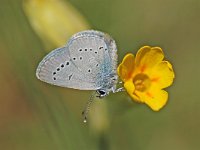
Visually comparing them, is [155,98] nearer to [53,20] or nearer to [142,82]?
[142,82]

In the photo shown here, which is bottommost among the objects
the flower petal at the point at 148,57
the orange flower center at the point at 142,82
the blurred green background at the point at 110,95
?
the blurred green background at the point at 110,95

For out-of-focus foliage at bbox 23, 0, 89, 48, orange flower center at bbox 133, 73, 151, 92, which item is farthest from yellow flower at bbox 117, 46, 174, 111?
out-of-focus foliage at bbox 23, 0, 89, 48

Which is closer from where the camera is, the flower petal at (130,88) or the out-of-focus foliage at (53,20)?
the flower petal at (130,88)

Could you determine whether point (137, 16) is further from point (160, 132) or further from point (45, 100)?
point (45, 100)

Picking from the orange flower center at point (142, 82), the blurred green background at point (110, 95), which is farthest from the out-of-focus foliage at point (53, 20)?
the orange flower center at point (142, 82)

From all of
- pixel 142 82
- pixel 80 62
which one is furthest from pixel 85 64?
pixel 142 82

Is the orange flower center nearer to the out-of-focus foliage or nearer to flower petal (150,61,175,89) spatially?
flower petal (150,61,175,89)

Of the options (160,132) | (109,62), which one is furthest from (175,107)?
(109,62)

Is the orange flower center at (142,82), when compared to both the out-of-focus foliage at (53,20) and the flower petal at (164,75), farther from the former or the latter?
the out-of-focus foliage at (53,20)
